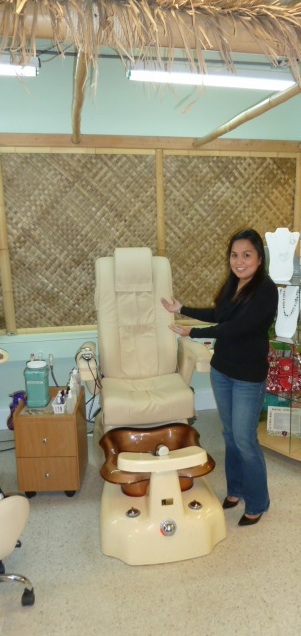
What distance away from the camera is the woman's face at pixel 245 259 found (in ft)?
6.03

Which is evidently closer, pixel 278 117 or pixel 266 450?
pixel 266 450

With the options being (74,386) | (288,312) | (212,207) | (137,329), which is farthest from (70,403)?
(212,207)

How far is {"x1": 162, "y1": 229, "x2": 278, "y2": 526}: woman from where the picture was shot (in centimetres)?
182

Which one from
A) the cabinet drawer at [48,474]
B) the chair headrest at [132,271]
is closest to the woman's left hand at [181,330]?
the chair headrest at [132,271]

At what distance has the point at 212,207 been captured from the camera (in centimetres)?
320

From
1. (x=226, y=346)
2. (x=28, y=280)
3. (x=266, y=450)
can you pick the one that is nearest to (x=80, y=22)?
(x=226, y=346)

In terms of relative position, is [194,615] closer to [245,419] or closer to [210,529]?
[210,529]

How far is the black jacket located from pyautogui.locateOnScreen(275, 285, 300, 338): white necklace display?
73cm

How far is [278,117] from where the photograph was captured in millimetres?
3250

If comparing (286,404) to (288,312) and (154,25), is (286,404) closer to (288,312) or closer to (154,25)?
(288,312)

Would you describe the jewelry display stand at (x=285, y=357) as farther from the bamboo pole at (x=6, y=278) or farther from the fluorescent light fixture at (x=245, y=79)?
the bamboo pole at (x=6, y=278)

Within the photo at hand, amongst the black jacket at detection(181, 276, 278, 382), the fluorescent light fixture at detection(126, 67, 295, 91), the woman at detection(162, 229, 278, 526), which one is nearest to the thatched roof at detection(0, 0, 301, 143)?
the fluorescent light fixture at detection(126, 67, 295, 91)

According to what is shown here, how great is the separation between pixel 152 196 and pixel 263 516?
6.89ft

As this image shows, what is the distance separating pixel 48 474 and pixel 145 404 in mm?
612
